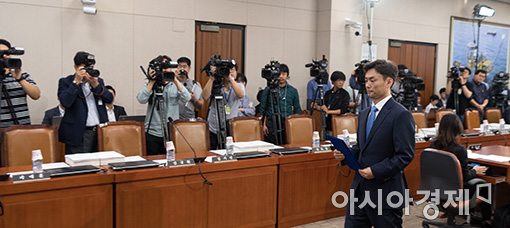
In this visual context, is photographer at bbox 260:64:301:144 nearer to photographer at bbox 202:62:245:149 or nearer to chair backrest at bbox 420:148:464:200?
photographer at bbox 202:62:245:149

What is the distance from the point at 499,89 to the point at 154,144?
5.85 metres

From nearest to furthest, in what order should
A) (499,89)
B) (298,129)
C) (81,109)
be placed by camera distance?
(81,109), (298,129), (499,89)

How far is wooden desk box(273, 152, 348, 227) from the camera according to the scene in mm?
3533

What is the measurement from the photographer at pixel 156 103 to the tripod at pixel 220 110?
252mm

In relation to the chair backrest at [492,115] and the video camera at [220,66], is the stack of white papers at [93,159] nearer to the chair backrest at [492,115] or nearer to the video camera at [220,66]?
the video camera at [220,66]

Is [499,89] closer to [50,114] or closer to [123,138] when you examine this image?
[123,138]

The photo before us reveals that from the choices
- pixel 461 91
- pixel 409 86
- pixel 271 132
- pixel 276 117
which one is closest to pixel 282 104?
pixel 276 117

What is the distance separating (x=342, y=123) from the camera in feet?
15.7

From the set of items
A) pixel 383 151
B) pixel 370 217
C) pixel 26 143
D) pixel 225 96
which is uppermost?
pixel 225 96

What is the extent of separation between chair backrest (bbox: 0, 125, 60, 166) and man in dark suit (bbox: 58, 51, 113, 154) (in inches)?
10.8

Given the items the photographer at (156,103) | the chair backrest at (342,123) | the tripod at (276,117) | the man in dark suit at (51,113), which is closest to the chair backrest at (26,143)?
the photographer at (156,103)

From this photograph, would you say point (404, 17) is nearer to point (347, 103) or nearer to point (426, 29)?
point (426, 29)

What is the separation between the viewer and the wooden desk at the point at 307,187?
353cm

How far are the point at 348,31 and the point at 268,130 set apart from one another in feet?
10.2
